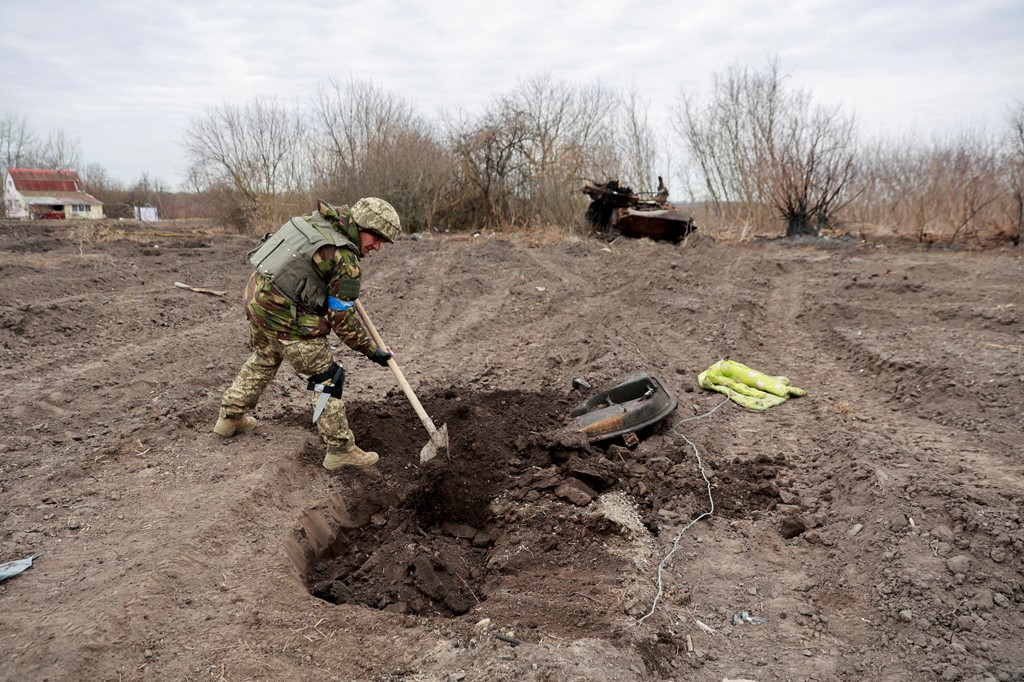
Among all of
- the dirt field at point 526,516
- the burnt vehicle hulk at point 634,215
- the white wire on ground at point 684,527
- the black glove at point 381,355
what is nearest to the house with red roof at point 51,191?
the burnt vehicle hulk at point 634,215

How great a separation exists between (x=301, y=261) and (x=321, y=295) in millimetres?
272

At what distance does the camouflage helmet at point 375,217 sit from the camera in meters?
4.47

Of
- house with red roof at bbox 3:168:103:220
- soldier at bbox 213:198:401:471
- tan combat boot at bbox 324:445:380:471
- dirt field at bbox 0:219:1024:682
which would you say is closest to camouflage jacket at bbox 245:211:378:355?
soldier at bbox 213:198:401:471

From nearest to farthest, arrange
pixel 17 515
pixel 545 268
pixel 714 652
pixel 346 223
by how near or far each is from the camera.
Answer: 1. pixel 714 652
2. pixel 17 515
3. pixel 346 223
4. pixel 545 268

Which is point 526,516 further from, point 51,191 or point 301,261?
point 51,191

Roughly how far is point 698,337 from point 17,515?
22.7 feet

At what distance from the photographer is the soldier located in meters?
4.37

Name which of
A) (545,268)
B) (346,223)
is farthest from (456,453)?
(545,268)

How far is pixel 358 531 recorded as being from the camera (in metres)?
4.23

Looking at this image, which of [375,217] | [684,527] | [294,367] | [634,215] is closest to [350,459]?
[294,367]

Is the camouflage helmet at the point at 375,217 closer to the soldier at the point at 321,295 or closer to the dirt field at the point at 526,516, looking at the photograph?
the soldier at the point at 321,295

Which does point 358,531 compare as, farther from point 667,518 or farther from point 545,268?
point 545,268

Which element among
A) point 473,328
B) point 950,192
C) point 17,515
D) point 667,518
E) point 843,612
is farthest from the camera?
point 950,192

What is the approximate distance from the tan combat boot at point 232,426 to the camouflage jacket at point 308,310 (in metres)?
0.89
